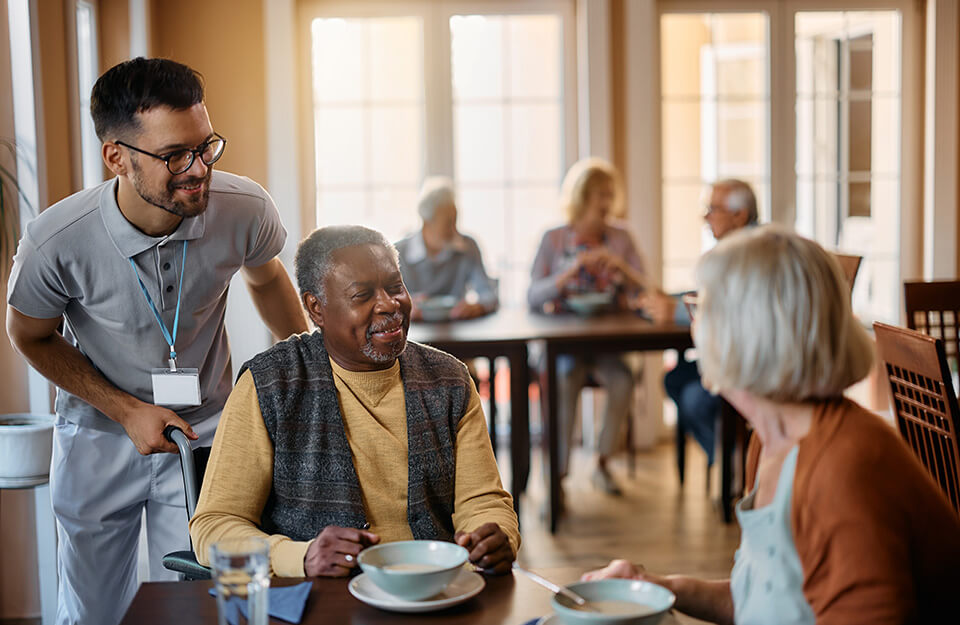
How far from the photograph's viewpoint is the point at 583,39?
520cm

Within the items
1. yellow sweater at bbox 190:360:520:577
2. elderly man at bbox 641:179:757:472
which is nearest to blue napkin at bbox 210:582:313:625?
yellow sweater at bbox 190:360:520:577

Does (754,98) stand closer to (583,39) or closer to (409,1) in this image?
(583,39)

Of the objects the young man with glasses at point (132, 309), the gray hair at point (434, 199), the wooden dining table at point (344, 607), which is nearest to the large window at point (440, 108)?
the gray hair at point (434, 199)

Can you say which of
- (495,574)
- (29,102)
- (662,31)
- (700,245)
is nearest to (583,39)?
(662,31)

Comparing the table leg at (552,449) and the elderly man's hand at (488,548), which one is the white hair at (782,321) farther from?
the table leg at (552,449)

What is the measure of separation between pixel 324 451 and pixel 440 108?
375cm

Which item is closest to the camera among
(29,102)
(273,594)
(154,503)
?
(273,594)

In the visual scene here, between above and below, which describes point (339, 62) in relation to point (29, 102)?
above

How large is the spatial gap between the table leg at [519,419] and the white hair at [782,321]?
2.62 meters

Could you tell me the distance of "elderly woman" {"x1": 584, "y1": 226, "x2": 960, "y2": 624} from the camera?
1.16 m

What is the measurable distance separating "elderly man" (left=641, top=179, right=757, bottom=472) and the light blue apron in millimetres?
2717

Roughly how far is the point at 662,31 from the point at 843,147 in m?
1.17

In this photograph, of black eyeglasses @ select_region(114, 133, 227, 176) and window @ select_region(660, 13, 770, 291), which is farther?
window @ select_region(660, 13, 770, 291)

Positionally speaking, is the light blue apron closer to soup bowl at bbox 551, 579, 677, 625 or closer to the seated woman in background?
soup bowl at bbox 551, 579, 677, 625
